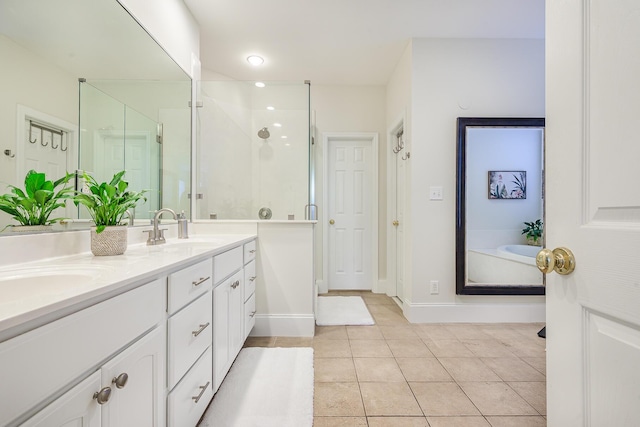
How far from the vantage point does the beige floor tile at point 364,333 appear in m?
2.31

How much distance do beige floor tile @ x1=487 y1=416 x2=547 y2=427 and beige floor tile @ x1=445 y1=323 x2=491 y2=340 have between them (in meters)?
0.93

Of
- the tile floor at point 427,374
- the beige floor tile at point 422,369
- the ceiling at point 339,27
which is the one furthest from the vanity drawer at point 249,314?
the ceiling at point 339,27

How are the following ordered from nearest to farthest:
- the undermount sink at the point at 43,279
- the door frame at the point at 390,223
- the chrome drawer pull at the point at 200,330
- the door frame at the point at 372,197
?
1. the undermount sink at the point at 43,279
2. the chrome drawer pull at the point at 200,330
3. the door frame at the point at 390,223
4. the door frame at the point at 372,197

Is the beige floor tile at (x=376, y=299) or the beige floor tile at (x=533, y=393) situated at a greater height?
the beige floor tile at (x=533, y=393)

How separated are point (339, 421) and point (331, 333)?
1.04 meters

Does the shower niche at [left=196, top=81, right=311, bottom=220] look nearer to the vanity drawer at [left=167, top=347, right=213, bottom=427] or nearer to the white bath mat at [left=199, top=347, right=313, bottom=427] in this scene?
the white bath mat at [left=199, top=347, right=313, bottom=427]

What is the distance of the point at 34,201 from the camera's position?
104cm

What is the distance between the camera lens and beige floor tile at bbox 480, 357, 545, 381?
5.67ft

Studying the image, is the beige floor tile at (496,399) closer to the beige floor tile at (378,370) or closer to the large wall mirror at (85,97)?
the beige floor tile at (378,370)

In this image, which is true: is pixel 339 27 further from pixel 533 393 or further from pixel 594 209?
pixel 533 393

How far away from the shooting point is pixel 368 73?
334 centimetres

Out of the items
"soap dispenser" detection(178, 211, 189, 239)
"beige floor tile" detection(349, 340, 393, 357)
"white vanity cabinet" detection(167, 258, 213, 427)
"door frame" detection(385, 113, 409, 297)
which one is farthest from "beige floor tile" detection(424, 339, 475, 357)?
"soap dispenser" detection(178, 211, 189, 239)

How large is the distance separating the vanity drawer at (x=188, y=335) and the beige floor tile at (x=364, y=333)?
1357 millimetres

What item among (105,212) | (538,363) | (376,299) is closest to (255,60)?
(105,212)
